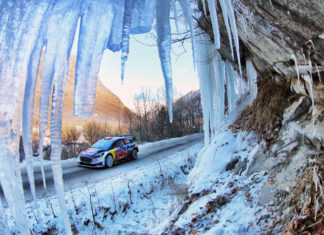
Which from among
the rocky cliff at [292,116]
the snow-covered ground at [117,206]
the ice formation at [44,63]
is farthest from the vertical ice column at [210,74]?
the ice formation at [44,63]

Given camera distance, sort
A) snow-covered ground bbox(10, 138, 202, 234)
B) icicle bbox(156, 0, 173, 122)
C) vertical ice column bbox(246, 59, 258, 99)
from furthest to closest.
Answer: vertical ice column bbox(246, 59, 258, 99)
snow-covered ground bbox(10, 138, 202, 234)
icicle bbox(156, 0, 173, 122)

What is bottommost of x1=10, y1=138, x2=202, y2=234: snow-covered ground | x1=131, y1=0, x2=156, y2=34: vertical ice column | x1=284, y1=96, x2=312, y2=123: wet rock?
x1=10, y1=138, x2=202, y2=234: snow-covered ground

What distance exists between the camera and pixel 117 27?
166 cm

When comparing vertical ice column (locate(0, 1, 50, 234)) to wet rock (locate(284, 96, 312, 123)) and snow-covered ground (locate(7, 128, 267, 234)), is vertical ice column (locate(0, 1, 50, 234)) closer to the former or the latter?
snow-covered ground (locate(7, 128, 267, 234))

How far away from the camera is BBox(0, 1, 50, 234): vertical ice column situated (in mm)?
1281

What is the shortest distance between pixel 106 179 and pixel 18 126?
21.6 ft

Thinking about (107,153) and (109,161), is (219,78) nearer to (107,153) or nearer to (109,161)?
(107,153)

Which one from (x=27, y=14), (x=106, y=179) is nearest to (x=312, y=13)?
(x=27, y=14)

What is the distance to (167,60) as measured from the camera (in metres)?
1.80

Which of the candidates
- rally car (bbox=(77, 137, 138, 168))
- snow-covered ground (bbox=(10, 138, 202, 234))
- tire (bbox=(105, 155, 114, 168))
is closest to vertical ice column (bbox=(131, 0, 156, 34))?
snow-covered ground (bbox=(10, 138, 202, 234))

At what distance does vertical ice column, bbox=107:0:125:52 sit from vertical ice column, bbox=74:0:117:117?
0.08 meters

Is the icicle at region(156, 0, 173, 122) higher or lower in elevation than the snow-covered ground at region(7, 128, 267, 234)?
higher

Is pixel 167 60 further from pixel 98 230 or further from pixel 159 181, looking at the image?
pixel 159 181

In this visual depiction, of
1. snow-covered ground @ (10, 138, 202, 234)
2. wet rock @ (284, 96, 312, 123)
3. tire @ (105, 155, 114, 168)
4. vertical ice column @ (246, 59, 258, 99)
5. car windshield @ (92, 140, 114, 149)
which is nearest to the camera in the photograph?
wet rock @ (284, 96, 312, 123)
